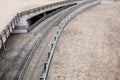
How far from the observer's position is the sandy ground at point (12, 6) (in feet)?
115

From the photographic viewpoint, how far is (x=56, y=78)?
2255 cm

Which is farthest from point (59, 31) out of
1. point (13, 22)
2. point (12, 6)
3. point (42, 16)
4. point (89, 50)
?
point (12, 6)

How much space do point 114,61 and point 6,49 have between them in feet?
47.3

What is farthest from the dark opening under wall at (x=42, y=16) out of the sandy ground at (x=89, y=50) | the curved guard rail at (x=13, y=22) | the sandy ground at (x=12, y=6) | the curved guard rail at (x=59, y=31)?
the sandy ground at (x=89, y=50)

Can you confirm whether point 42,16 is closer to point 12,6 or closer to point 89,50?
point 12,6

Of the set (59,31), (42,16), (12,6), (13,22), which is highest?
(12,6)

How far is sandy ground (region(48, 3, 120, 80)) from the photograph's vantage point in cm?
2359

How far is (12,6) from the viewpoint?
135 ft

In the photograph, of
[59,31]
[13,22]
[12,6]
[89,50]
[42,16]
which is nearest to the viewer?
[89,50]

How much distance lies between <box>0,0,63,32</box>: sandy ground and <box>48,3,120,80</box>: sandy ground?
8830mm

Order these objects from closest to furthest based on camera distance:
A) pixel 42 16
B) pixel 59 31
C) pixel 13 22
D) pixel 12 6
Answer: pixel 59 31, pixel 13 22, pixel 12 6, pixel 42 16

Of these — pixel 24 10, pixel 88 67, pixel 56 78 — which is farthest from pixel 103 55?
pixel 24 10

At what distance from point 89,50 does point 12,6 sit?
18984 millimetres

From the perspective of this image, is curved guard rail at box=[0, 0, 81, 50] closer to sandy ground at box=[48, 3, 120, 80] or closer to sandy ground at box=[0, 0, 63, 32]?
sandy ground at box=[0, 0, 63, 32]
